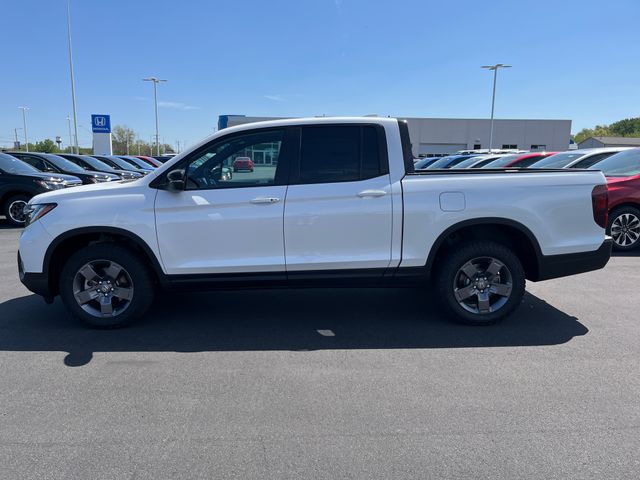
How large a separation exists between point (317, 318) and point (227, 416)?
198cm

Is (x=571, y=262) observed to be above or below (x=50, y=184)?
below

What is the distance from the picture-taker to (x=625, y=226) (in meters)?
8.01

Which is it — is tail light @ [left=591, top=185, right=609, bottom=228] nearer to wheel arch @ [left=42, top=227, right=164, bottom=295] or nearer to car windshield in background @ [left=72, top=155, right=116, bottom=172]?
wheel arch @ [left=42, top=227, right=164, bottom=295]

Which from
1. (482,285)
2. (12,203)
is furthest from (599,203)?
(12,203)

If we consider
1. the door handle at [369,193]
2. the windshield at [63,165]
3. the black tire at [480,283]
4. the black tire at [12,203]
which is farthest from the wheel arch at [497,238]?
the windshield at [63,165]

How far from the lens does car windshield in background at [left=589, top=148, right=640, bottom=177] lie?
812 cm

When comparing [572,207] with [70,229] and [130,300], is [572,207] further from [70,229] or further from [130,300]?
[70,229]

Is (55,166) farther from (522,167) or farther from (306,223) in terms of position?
(522,167)

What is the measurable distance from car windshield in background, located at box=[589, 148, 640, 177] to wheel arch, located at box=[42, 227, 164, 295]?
24.8 ft

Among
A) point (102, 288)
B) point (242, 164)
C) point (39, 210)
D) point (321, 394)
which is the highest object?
point (242, 164)

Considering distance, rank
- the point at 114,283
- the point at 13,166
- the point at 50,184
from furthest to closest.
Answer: the point at 13,166 < the point at 50,184 < the point at 114,283

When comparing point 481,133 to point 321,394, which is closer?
point 321,394

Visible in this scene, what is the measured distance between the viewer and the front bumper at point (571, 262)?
459 centimetres

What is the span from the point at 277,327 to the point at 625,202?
6.59m
